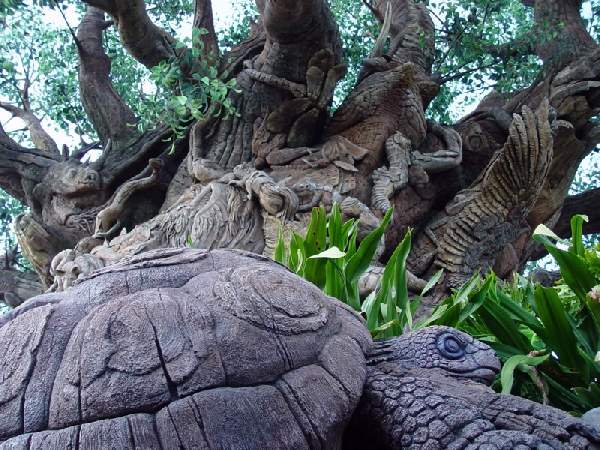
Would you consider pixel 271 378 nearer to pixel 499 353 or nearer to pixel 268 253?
pixel 499 353

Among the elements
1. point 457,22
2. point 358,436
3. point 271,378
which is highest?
point 457,22

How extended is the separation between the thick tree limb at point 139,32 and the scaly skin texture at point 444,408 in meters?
3.41

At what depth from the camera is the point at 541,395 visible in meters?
2.06

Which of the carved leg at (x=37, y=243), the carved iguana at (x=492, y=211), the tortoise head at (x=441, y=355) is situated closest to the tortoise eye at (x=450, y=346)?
the tortoise head at (x=441, y=355)

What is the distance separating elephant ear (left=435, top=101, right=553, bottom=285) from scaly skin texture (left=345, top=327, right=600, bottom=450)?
3100mm

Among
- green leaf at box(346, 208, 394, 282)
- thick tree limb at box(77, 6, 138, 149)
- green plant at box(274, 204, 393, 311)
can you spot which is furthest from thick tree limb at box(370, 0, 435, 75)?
green leaf at box(346, 208, 394, 282)

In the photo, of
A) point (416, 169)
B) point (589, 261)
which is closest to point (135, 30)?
point (416, 169)

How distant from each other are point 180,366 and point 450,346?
691 millimetres

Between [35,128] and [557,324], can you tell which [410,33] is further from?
[557,324]

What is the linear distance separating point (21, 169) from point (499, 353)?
4336 mm

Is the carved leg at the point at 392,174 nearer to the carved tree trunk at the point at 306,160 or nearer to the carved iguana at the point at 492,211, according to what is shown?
the carved tree trunk at the point at 306,160

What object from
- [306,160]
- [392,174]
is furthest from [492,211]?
[306,160]

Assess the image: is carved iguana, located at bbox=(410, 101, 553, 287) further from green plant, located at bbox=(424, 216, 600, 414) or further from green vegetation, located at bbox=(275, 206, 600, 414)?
green plant, located at bbox=(424, 216, 600, 414)

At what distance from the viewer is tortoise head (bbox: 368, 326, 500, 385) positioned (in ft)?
5.30
